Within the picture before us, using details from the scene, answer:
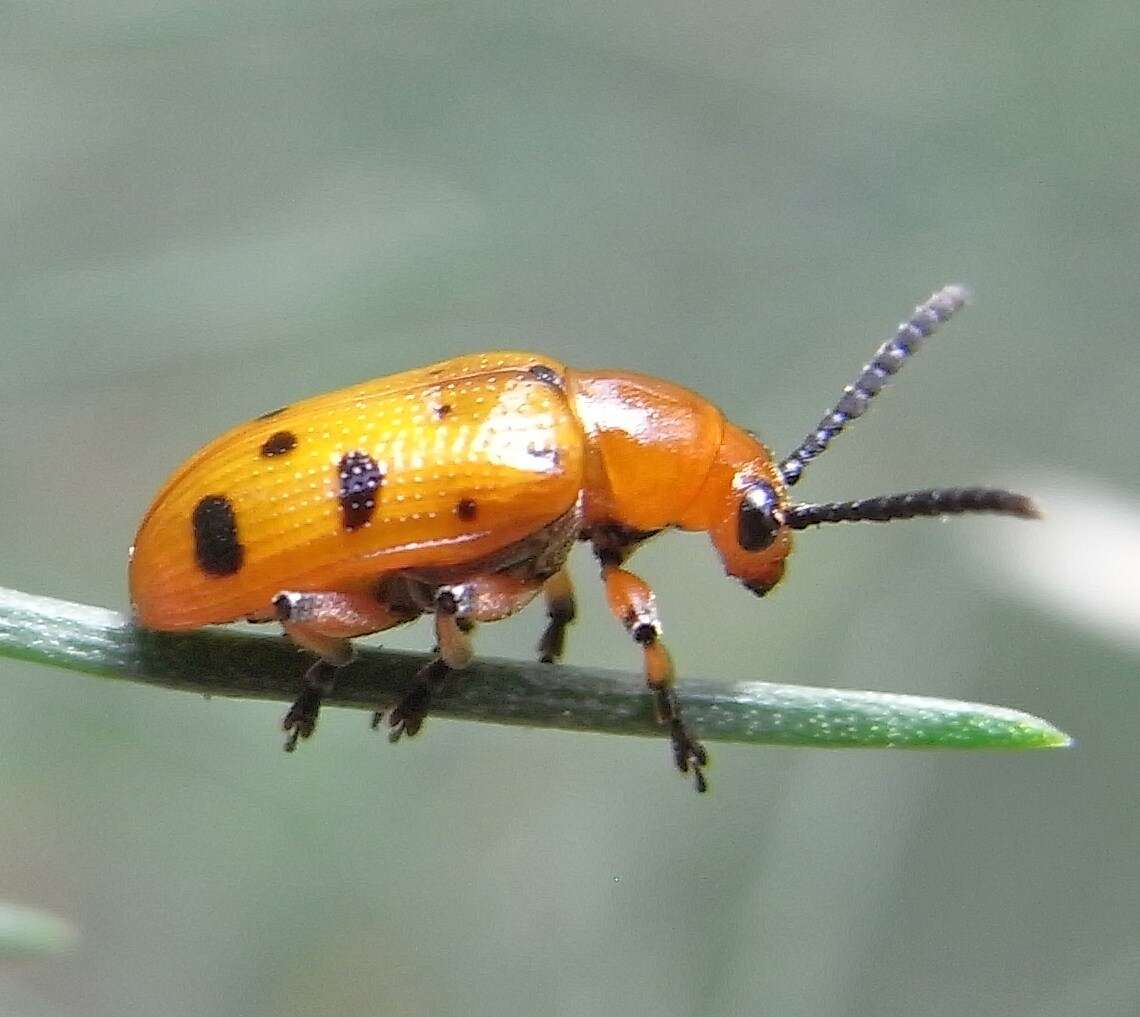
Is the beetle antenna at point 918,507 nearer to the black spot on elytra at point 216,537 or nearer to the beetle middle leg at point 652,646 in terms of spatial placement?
the beetle middle leg at point 652,646

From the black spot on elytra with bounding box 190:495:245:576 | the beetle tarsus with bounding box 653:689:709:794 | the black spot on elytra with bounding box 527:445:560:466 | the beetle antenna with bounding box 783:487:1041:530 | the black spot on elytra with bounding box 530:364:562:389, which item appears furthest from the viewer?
the black spot on elytra with bounding box 530:364:562:389

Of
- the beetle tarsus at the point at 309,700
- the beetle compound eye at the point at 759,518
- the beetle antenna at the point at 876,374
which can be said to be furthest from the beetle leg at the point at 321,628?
the beetle antenna at the point at 876,374

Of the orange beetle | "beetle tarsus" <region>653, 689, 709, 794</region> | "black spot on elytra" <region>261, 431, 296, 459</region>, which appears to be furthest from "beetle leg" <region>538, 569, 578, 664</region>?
"black spot on elytra" <region>261, 431, 296, 459</region>

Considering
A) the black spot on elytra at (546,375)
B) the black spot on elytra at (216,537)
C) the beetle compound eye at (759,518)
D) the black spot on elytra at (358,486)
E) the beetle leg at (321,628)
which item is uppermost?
the black spot on elytra at (546,375)

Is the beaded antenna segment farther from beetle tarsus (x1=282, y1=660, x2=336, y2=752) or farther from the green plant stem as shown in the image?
beetle tarsus (x1=282, y1=660, x2=336, y2=752)

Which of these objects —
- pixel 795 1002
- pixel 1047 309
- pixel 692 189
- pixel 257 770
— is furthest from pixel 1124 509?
pixel 257 770

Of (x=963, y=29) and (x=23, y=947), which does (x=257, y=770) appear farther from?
(x=963, y=29)

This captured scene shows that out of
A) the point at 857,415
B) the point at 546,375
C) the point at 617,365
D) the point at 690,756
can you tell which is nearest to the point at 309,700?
the point at 690,756
